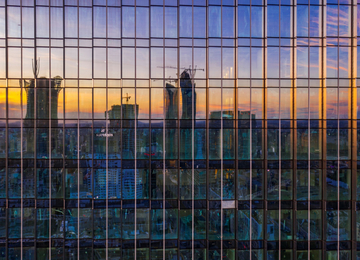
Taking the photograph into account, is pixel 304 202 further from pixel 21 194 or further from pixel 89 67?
pixel 21 194

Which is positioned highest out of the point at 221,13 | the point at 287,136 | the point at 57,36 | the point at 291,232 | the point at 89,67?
the point at 221,13

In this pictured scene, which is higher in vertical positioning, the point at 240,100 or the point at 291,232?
the point at 240,100

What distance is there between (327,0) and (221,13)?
867 cm

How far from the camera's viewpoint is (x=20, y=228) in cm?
1817

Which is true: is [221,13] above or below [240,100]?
above

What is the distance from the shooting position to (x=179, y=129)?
1856cm

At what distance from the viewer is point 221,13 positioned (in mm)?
18656

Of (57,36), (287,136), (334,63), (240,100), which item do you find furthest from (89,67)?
(334,63)

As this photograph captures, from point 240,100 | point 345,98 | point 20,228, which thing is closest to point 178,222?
point 240,100

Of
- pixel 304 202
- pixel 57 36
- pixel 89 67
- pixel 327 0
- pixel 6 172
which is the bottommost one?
pixel 304 202

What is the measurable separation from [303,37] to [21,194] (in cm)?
2544

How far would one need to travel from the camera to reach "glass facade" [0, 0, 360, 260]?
18.3 m

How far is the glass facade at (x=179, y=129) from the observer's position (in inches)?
720

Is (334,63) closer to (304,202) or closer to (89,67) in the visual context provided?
(304,202)
